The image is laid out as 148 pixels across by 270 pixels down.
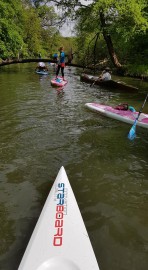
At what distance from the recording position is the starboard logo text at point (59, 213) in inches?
154

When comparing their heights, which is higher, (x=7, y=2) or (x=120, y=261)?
(x=7, y=2)

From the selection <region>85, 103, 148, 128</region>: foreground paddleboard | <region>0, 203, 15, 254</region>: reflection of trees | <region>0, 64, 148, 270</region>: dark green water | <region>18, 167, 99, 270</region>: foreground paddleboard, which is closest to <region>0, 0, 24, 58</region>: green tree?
<region>0, 64, 148, 270</region>: dark green water

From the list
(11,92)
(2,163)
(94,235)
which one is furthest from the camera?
(11,92)

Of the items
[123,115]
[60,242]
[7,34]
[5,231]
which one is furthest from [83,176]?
[7,34]

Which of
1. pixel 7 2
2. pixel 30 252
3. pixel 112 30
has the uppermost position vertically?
pixel 7 2

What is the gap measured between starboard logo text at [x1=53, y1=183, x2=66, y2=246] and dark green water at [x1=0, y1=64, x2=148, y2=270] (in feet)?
1.67

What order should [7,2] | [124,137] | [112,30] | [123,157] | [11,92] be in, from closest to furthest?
[123,157]
[124,137]
[11,92]
[112,30]
[7,2]

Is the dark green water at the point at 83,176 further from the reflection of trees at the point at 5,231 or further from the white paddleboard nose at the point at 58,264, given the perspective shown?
the white paddleboard nose at the point at 58,264

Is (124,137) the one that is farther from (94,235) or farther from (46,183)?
(94,235)

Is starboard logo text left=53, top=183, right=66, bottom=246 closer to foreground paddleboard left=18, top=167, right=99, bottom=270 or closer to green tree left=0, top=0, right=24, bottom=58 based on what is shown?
foreground paddleboard left=18, top=167, right=99, bottom=270

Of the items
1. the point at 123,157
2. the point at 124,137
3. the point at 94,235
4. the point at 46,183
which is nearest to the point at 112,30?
the point at 124,137

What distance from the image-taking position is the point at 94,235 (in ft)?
14.9

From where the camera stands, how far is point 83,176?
636 centimetres

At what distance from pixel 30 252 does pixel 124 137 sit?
5.99m
